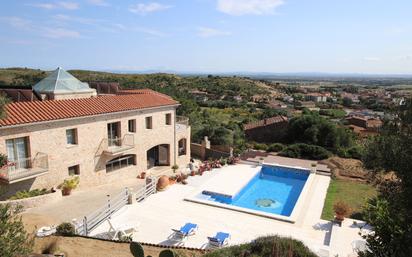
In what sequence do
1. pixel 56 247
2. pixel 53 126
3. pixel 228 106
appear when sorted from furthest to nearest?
pixel 228 106 < pixel 53 126 < pixel 56 247

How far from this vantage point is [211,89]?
109875 millimetres

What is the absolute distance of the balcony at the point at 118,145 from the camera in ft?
77.9

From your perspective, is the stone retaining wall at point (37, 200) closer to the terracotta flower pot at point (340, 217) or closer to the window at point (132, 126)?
the window at point (132, 126)

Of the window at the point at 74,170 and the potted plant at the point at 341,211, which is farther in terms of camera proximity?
the window at the point at 74,170

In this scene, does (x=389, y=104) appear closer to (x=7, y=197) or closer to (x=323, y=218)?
(x=323, y=218)

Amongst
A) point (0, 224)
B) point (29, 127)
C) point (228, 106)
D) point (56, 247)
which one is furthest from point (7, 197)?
point (228, 106)

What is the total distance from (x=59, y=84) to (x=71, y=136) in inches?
253

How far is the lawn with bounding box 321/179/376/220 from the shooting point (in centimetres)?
1950

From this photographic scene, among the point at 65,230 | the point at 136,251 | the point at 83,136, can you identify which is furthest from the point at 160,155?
the point at 136,251

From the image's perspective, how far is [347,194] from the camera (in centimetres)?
2247

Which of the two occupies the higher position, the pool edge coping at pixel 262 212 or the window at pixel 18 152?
the window at pixel 18 152

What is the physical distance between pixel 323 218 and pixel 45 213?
1482 centimetres

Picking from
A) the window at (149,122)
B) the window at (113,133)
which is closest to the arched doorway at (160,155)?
the window at (149,122)

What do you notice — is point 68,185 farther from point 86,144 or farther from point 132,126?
point 132,126
